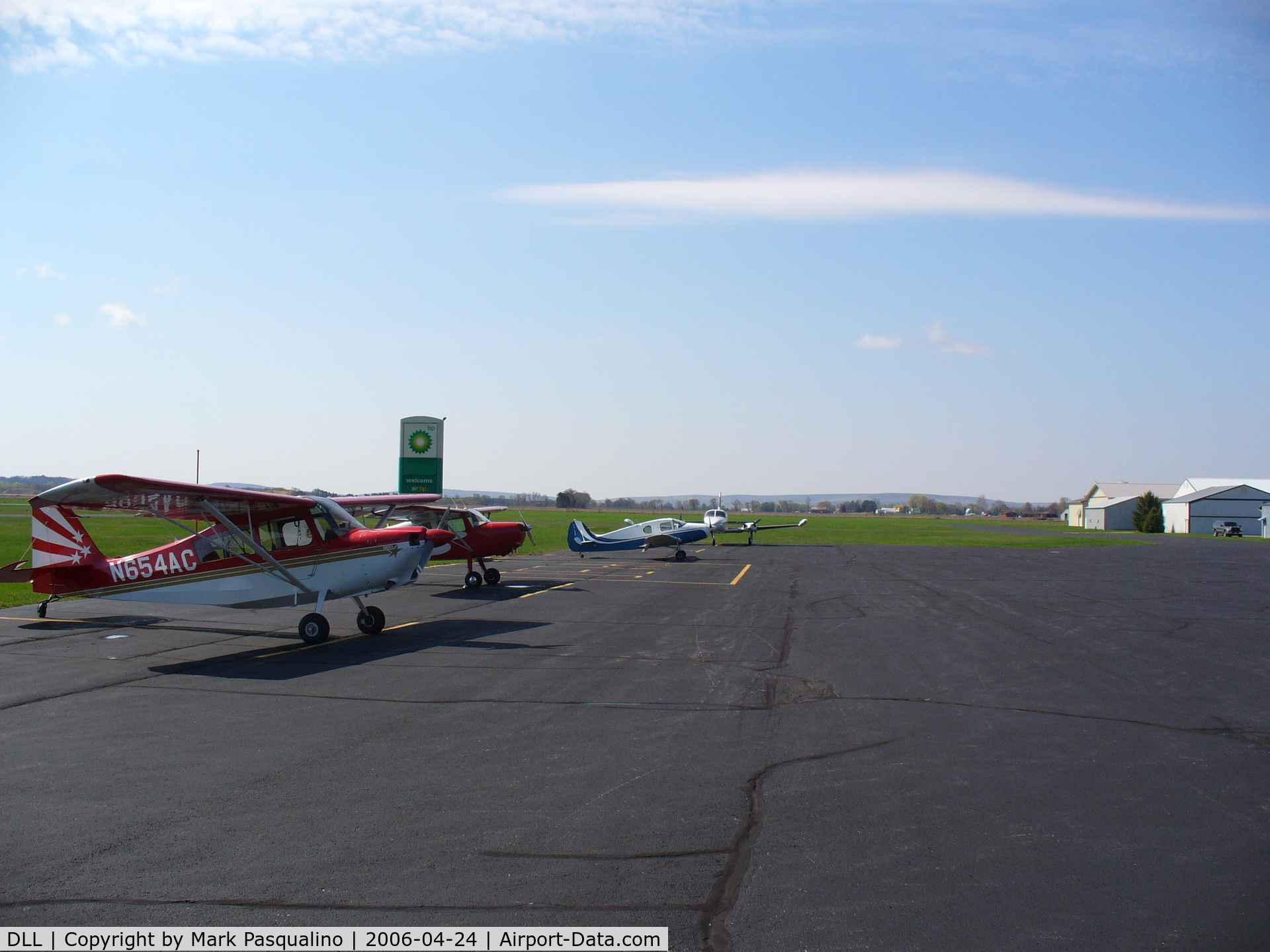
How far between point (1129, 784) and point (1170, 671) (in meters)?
6.00

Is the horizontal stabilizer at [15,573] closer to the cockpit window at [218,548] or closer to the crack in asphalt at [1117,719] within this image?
the cockpit window at [218,548]

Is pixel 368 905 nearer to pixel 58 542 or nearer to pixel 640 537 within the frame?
pixel 58 542

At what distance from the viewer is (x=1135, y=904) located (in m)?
4.33

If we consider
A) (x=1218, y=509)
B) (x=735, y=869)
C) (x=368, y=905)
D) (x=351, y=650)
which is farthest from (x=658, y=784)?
(x=1218, y=509)

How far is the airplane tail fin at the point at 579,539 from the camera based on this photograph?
35656 mm

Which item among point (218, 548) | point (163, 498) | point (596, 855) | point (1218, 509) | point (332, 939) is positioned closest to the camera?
point (332, 939)

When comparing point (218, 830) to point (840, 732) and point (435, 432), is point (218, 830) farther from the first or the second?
point (435, 432)

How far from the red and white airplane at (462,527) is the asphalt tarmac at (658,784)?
7.99 metres

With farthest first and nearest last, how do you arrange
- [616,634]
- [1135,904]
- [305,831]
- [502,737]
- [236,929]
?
[616,634] < [502,737] < [305,831] < [1135,904] < [236,929]

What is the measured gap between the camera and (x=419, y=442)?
29812 mm

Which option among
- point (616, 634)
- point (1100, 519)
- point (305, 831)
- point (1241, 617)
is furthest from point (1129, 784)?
point (1100, 519)

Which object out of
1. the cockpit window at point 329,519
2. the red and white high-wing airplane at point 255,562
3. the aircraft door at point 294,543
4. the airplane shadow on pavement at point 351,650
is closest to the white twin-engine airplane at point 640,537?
the airplane shadow on pavement at point 351,650

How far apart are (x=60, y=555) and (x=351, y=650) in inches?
220

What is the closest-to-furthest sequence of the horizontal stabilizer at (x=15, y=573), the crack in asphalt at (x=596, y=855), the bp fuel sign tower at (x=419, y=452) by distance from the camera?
1. the crack in asphalt at (x=596, y=855)
2. the horizontal stabilizer at (x=15, y=573)
3. the bp fuel sign tower at (x=419, y=452)
